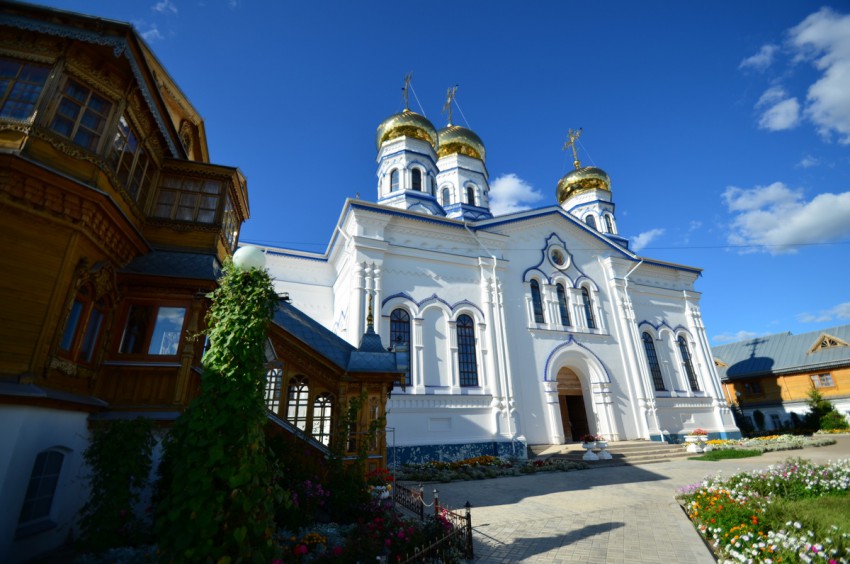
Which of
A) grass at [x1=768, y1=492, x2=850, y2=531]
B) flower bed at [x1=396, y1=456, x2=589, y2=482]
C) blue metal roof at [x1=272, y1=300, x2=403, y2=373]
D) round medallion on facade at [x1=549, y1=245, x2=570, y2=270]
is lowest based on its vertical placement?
grass at [x1=768, y1=492, x2=850, y2=531]

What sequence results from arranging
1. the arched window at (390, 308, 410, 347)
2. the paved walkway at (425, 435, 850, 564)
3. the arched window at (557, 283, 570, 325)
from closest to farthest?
the paved walkway at (425, 435, 850, 564), the arched window at (390, 308, 410, 347), the arched window at (557, 283, 570, 325)

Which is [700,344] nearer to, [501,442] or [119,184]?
[501,442]

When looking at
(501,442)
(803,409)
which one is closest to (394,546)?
(501,442)

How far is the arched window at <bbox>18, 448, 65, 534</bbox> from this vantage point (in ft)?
16.6

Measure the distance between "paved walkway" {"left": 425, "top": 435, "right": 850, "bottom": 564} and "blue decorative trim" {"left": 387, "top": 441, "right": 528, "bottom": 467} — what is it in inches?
94.5

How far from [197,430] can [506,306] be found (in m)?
14.8

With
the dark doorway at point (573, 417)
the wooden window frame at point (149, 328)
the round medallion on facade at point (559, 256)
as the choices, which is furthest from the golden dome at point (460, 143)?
the wooden window frame at point (149, 328)

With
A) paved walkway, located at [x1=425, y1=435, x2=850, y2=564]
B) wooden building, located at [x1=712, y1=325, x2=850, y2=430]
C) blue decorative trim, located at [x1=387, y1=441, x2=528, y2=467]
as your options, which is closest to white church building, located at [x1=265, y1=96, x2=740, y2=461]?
blue decorative trim, located at [x1=387, y1=441, x2=528, y2=467]

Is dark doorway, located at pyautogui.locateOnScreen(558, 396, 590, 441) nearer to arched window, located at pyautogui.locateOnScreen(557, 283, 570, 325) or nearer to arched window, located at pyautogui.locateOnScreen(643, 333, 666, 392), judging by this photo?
arched window, located at pyautogui.locateOnScreen(557, 283, 570, 325)

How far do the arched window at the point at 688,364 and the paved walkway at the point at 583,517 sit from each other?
32.6 feet

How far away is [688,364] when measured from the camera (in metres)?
21.8

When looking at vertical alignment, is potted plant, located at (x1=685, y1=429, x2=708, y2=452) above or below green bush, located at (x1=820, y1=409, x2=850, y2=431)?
below

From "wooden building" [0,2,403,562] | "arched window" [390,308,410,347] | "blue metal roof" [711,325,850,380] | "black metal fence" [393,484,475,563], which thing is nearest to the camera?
"black metal fence" [393,484,475,563]

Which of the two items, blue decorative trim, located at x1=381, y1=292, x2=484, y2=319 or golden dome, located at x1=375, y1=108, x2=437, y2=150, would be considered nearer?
blue decorative trim, located at x1=381, y1=292, x2=484, y2=319
